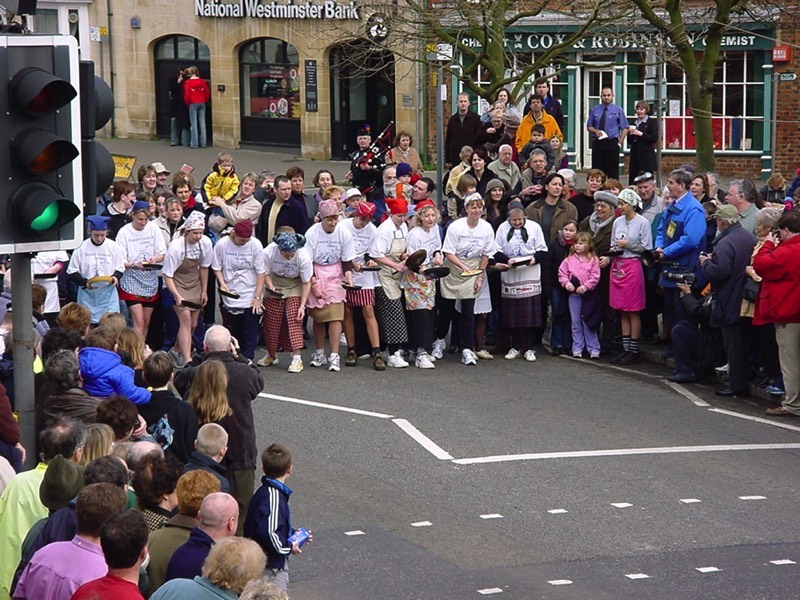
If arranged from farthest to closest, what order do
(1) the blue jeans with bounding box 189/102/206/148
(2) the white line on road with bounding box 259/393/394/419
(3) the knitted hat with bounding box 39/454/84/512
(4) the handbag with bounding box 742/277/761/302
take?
(1) the blue jeans with bounding box 189/102/206/148, (4) the handbag with bounding box 742/277/761/302, (2) the white line on road with bounding box 259/393/394/419, (3) the knitted hat with bounding box 39/454/84/512

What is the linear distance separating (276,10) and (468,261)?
21.4 m

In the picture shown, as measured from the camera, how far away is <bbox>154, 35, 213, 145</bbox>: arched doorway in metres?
38.3

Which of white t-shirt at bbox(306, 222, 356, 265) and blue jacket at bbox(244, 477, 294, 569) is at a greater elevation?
white t-shirt at bbox(306, 222, 356, 265)

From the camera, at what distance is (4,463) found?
8.53 meters

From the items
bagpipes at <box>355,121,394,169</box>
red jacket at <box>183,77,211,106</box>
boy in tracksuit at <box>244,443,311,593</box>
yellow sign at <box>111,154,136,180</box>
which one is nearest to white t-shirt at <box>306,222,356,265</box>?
bagpipes at <box>355,121,394,169</box>

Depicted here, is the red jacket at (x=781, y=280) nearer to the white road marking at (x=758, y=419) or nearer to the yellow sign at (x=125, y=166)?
the white road marking at (x=758, y=419)

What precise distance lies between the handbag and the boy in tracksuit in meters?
6.96

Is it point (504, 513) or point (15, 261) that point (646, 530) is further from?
point (15, 261)

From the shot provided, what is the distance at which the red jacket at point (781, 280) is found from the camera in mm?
13320

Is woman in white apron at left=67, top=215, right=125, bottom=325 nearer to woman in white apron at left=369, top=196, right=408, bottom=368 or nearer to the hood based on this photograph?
woman in white apron at left=369, top=196, right=408, bottom=368

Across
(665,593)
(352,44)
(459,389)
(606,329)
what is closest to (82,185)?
(665,593)

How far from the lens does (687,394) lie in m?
14.6

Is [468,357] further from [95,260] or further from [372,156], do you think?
[372,156]

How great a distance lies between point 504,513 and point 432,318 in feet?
17.9
